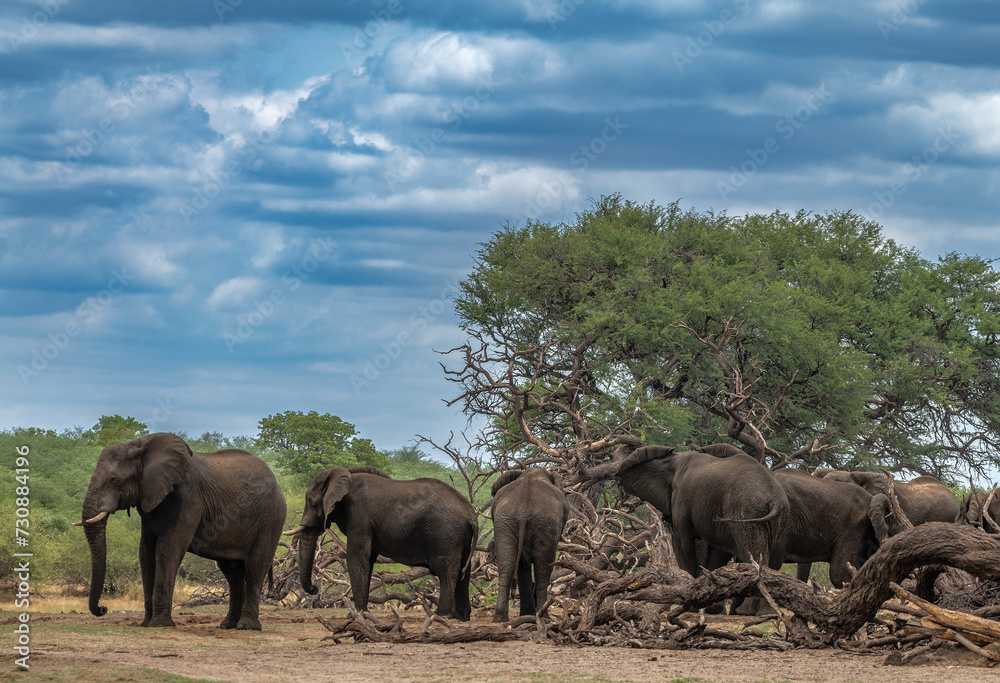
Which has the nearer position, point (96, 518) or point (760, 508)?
point (96, 518)

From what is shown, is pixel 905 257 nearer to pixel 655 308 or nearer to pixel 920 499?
pixel 655 308

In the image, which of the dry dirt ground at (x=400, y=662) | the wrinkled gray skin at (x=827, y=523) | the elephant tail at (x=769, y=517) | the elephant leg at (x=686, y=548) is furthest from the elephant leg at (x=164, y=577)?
the wrinkled gray skin at (x=827, y=523)

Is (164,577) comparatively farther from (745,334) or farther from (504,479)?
(745,334)

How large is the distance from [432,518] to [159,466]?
154 inches

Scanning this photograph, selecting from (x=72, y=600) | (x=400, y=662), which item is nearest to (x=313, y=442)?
(x=72, y=600)

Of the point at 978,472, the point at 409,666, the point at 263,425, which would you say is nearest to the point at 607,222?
the point at 978,472

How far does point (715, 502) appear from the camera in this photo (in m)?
15.7

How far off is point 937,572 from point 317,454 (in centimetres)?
3316

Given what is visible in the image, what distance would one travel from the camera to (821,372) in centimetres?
2750

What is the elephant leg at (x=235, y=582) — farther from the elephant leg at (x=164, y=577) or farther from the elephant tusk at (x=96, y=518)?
the elephant tusk at (x=96, y=518)

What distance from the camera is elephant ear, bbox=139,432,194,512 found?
14.2 metres

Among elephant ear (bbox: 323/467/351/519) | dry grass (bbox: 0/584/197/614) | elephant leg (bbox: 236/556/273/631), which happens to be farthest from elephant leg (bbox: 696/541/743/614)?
dry grass (bbox: 0/584/197/614)

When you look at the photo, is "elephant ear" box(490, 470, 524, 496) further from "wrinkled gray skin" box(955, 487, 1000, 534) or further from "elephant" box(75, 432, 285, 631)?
"wrinkled gray skin" box(955, 487, 1000, 534)

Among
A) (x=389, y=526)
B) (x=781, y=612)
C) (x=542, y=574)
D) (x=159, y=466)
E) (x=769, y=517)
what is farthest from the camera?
(x=389, y=526)
